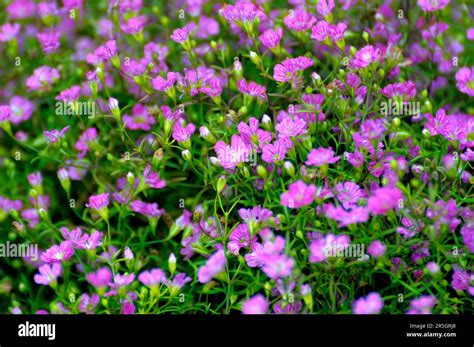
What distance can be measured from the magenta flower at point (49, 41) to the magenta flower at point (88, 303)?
1.46 feet

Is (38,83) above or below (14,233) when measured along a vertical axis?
above

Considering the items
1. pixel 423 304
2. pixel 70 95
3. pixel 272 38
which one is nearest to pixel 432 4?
pixel 272 38

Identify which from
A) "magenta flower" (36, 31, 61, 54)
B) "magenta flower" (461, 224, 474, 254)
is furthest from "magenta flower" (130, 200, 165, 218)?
"magenta flower" (461, 224, 474, 254)

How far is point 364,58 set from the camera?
1066 millimetres

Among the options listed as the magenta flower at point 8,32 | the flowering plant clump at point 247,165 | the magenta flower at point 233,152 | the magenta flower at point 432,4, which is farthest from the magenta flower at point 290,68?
the magenta flower at point 8,32

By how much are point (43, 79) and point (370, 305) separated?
2.19ft

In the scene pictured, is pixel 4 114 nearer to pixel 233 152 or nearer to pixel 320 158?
pixel 233 152

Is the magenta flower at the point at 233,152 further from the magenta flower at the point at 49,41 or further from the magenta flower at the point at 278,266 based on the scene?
the magenta flower at the point at 49,41

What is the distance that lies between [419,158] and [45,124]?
667 millimetres

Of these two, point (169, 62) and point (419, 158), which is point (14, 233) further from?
point (419, 158)

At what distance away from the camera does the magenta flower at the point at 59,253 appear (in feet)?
3.47

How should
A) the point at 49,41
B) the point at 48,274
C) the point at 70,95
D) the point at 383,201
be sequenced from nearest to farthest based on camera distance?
the point at 383,201
the point at 48,274
the point at 70,95
the point at 49,41

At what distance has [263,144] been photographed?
3.48ft
